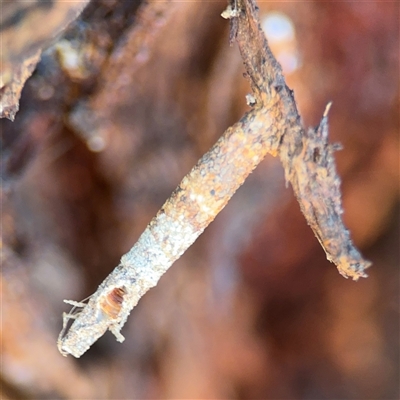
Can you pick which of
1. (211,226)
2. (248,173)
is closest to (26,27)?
(248,173)

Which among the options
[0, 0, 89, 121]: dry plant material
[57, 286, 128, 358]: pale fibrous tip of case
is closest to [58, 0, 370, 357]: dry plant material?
[57, 286, 128, 358]: pale fibrous tip of case

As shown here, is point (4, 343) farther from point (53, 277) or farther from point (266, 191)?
point (266, 191)

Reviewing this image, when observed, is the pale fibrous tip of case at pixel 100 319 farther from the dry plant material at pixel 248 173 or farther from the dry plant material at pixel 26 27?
the dry plant material at pixel 26 27

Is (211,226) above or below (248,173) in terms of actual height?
above

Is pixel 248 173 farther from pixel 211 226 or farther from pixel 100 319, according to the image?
pixel 211 226

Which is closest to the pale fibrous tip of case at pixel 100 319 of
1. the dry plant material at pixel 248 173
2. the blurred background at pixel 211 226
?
the dry plant material at pixel 248 173

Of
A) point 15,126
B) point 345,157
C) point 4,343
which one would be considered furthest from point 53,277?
point 345,157
